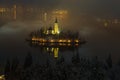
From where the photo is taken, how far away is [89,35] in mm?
25016

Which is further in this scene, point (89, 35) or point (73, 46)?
point (89, 35)

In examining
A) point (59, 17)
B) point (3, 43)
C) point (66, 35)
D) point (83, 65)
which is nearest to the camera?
point (83, 65)

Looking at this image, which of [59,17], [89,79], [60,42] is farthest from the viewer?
[59,17]

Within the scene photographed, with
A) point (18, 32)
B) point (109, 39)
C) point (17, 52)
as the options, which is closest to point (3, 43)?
point (17, 52)

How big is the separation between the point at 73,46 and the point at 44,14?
1484cm

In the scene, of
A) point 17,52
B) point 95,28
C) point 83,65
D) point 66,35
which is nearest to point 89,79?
point 83,65

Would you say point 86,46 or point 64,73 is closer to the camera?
point 64,73

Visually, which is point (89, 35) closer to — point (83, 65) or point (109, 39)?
point (109, 39)

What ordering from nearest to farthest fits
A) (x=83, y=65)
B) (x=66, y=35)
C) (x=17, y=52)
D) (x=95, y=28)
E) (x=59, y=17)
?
1. (x=83, y=65)
2. (x=17, y=52)
3. (x=66, y=35)
4. (x=95, y=28)
5. (x=59, y=17)

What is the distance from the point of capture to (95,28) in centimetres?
2855

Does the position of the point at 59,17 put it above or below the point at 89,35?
above

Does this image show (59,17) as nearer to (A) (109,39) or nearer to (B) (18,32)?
(B) (18,32)

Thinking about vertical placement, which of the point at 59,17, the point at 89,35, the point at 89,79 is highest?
the point at 59,17

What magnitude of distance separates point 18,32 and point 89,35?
5375 millimetres
